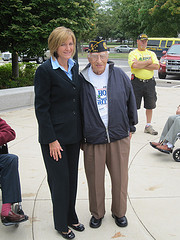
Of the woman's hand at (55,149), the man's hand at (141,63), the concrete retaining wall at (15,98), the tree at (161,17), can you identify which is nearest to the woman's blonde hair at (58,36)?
the woman's hand at (55,149)

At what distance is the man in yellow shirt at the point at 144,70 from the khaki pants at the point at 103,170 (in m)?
3.17

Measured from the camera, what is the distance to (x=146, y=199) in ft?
12.3

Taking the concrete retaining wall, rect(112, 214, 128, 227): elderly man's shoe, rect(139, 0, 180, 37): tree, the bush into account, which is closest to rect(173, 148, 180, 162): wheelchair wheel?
rect(112, 214, 128, 227): elderly man's shoe

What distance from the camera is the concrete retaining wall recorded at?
7.84 m

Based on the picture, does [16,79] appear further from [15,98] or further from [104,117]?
[104,117]

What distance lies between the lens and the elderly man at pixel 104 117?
2.89 meters

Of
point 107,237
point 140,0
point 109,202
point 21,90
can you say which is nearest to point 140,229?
point 107,237

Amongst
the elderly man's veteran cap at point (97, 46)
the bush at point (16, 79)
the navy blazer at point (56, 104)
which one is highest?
the elderly man's veteran cap at point (97, 46)

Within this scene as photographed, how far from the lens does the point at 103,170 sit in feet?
10.2

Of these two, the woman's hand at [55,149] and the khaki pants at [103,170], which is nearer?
the woman's hand at [55,149]

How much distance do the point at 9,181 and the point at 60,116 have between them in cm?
84

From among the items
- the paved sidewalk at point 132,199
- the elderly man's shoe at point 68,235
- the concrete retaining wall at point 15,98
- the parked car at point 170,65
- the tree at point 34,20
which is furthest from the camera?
the parked car at point 170,65

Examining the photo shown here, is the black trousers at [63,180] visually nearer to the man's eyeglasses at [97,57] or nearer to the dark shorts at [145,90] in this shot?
the man's eyeglasses at [97,57]

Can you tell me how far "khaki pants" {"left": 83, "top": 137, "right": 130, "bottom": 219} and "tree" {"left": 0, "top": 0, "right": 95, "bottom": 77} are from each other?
244 inches
